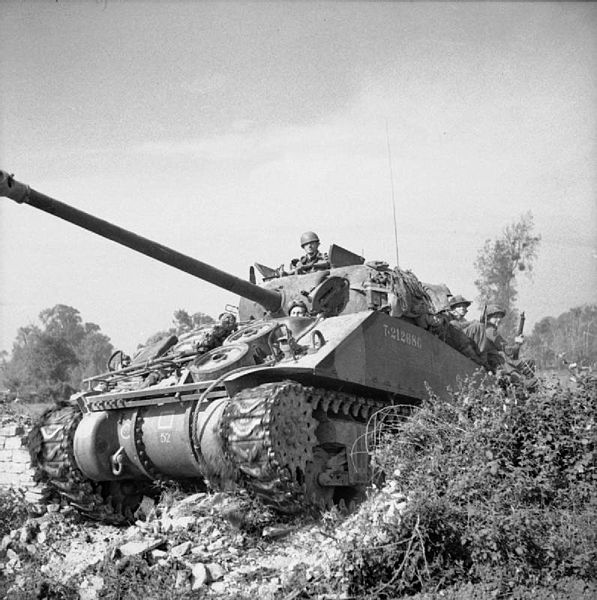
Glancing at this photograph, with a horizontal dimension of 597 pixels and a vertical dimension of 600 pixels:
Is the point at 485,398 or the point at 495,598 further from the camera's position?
the point at 485,398

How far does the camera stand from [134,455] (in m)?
8.66

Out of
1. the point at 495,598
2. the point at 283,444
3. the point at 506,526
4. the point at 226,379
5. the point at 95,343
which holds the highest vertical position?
the point at 95,343

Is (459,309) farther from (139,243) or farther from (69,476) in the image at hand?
(69,476)

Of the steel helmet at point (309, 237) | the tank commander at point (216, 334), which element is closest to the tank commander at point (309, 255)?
the steel helmet at point (309, 237)

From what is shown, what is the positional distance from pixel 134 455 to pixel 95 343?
128ft

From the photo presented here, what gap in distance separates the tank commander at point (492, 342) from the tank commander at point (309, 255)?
8.05 feet

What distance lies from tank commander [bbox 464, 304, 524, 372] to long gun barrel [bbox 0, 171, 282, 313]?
10.6 feet

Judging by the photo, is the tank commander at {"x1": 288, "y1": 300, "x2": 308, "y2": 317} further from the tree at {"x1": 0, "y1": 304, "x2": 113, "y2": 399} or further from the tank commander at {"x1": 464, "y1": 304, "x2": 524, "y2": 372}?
the tree at {"x1": 0, "y1": 304, "x2": 113, "y2": 399}

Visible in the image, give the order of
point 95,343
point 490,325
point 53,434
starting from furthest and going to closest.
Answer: point 95,343 → point 490,325 → point 53,434

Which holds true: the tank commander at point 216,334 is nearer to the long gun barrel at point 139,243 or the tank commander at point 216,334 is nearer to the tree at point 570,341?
the long gun barrel at point 139,243

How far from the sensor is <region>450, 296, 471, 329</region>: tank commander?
11.3 meters

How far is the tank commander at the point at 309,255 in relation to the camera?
10930mm

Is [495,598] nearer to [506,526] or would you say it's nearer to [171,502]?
[506,526]

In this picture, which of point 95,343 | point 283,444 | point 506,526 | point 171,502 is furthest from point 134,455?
point 95,343
